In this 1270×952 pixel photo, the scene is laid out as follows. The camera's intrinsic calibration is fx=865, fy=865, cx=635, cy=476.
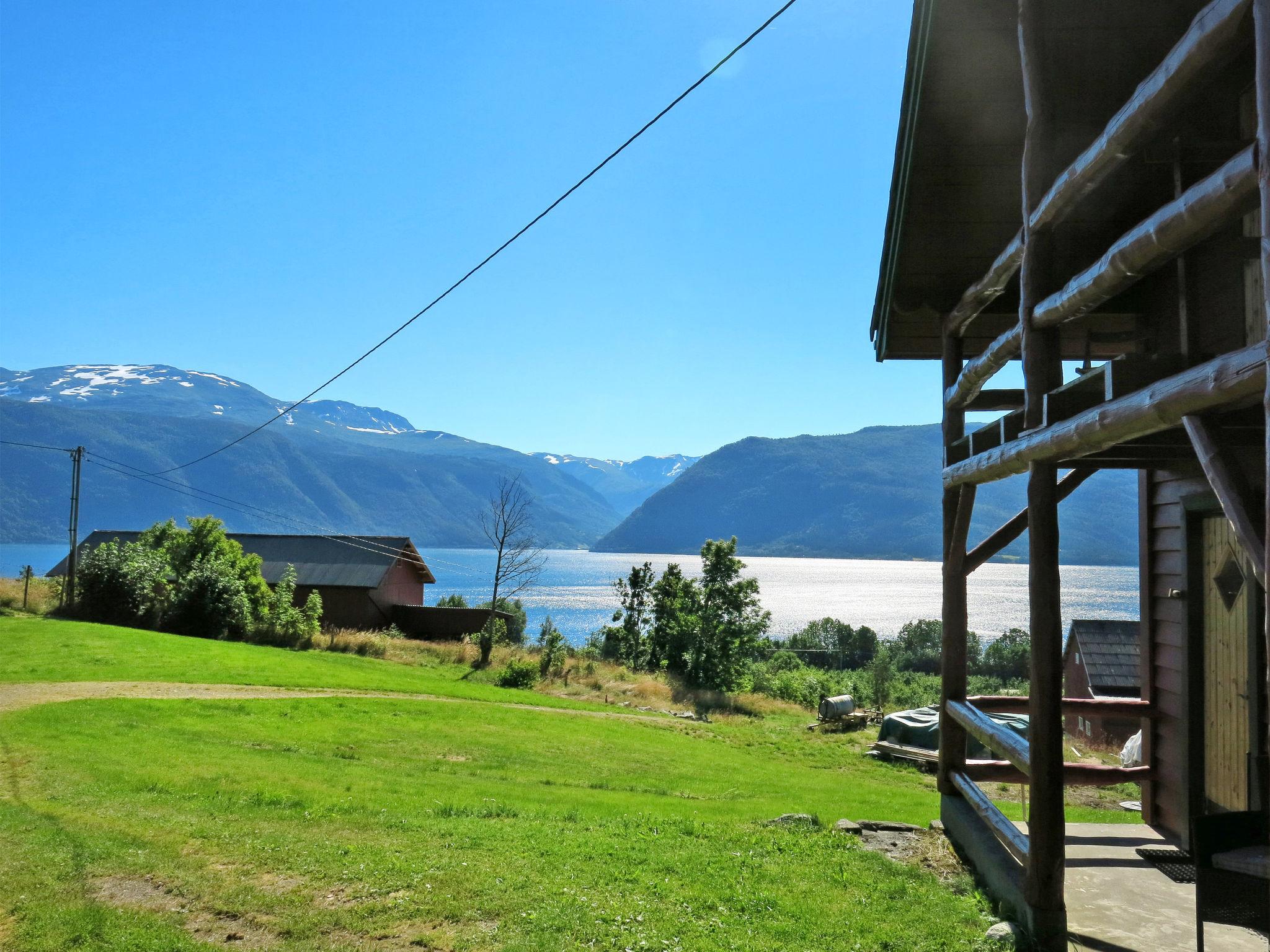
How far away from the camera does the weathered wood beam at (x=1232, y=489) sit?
10.3 feet

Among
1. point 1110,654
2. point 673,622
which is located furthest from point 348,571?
point 1110,654

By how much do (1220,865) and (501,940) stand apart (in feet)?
13.7

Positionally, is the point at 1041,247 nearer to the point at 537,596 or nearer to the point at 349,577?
the point at 349,577

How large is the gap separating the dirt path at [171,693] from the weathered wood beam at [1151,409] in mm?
16734

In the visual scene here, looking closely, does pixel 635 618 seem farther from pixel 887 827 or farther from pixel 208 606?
pixel 887 827

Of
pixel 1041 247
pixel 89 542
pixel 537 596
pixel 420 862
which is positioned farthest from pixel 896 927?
pixel 537 596

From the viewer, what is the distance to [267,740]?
14.4 metres

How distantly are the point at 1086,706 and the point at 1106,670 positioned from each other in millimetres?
15830

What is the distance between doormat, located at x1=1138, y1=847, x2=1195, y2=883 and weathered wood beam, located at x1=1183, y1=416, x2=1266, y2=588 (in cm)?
458

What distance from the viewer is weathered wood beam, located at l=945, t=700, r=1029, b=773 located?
617 centimetres

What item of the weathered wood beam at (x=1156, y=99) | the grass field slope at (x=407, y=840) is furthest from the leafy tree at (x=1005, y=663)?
the weathered wood beam at (x=1156, y=99)

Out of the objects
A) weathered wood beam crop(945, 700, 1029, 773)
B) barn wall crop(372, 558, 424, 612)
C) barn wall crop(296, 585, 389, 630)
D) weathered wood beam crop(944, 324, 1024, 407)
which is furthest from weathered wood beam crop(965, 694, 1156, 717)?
barn wall crop(296, 585, 389, 630)

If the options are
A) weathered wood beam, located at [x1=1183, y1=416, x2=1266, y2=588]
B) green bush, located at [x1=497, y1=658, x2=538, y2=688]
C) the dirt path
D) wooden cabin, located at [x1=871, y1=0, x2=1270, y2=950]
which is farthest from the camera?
green bush, located at [x1=497, y1=658, x2=538, y2=688]

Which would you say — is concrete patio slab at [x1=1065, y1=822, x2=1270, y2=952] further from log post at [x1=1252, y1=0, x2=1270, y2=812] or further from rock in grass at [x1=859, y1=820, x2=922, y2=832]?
log post at [x1=1252, y1=0, x2=1270, y2=812]
